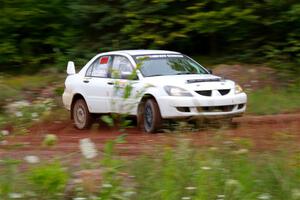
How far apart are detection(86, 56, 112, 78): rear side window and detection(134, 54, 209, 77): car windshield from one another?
83cm

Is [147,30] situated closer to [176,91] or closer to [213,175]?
[176,91]

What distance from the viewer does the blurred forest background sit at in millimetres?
18281

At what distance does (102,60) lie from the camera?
46.2 ft

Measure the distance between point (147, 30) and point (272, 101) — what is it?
529cm

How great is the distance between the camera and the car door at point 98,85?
13391 mm

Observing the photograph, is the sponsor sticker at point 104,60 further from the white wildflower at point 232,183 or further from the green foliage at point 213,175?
the white wildflower at point 232,183

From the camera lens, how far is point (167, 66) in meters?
13.2

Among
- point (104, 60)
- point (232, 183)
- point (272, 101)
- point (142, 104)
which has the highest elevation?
point (104, 60)

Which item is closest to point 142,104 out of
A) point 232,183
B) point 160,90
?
point 160,90

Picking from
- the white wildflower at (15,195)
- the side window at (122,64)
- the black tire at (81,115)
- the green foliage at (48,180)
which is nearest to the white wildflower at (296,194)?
the green foliage at (48,180)

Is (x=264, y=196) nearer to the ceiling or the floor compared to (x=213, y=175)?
nearer to the floor

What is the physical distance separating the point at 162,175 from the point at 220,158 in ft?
1.97

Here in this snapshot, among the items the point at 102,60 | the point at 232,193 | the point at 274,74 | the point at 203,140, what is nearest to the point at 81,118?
the point at 102,60

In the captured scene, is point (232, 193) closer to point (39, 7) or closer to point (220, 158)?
point (220, 158)
